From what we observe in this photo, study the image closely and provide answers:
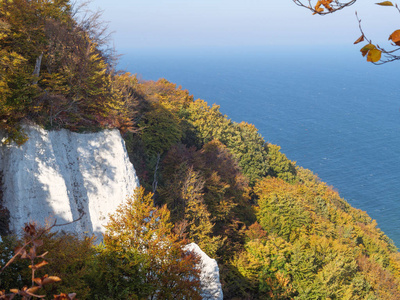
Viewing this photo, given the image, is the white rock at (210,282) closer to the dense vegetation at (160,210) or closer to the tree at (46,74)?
the dense vegetation at (160,210)

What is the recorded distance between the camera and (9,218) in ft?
56.1

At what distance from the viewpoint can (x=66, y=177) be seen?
19719 millimetres

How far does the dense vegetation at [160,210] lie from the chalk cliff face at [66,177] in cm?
98

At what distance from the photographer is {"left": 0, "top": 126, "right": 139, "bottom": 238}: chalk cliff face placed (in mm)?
17578

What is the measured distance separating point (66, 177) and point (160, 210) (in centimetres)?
716

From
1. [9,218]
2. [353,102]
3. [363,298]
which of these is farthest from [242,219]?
[353,102]

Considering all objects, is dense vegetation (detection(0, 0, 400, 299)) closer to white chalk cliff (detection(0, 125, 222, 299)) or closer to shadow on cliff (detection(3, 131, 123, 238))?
white chalk cliff (detection(0, 125, 222, 299))

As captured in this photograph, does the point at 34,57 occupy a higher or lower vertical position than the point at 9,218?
higher

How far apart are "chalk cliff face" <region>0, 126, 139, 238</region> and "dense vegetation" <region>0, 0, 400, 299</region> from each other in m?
0.98

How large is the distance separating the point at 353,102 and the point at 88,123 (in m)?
181

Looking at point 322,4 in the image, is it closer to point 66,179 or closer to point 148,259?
point 148,259

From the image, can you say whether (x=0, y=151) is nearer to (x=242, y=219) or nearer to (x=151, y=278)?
(x=151, y=278)

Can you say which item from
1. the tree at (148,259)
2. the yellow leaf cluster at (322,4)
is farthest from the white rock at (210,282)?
the yellow leaf cluster at (322,4)

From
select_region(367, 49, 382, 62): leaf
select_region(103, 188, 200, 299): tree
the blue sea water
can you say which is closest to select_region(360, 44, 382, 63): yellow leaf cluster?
select_region(367, 49, 382, 62): leaf
